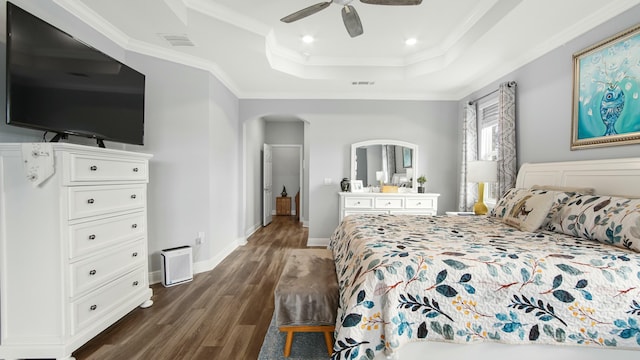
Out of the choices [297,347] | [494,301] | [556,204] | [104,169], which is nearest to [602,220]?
[556,204]

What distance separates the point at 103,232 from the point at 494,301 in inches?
99.8

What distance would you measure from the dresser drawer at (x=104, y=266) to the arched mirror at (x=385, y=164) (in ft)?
10.3

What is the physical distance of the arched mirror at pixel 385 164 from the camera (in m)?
4.46

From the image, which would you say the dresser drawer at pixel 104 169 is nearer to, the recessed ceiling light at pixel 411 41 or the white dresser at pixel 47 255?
the white dresser at pixel 47 255

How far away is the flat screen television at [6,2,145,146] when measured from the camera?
1.58 metres

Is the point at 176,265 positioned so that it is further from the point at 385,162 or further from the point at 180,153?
the point at 385,162

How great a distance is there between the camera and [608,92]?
84.1 inches

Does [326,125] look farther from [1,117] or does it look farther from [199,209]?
[1,117]

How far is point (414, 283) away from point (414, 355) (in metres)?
0.39

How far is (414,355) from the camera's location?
4.46 feet

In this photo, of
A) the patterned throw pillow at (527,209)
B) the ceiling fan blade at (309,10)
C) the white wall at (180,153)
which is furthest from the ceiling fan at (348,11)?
the patterned throw pillow at (527,209)

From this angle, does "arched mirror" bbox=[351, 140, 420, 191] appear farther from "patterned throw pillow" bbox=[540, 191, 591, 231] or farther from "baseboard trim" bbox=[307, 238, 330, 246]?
"patterned throw pillow" bbox=[540, 191, 591, 231]

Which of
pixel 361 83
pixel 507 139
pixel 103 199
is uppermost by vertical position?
pixel 361 83

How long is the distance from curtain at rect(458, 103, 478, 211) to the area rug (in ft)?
10.2
